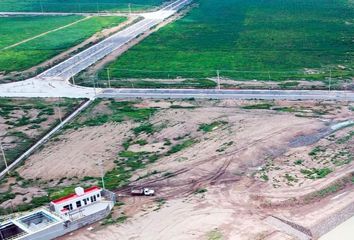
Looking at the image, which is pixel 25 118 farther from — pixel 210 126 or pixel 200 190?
pixel 200 190

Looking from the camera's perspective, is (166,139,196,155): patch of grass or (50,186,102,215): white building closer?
(50,186,102,215): white building

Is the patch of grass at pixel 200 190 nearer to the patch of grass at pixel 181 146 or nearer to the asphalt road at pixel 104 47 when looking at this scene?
the patch of grass at pixel 181 146

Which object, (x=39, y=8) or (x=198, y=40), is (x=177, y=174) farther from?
(x=39, y=8)

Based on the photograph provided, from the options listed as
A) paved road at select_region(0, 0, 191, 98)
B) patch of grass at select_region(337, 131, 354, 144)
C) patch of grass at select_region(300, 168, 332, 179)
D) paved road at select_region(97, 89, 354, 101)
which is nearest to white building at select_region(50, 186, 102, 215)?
patch of grass at select_region(300, 168, 332, 179)

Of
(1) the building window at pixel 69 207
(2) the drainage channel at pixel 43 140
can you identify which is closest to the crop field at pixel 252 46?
(2) the drainage channel at pixel 43 140

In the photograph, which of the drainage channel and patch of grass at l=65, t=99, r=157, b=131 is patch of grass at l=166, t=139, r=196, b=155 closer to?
patch of grass at l=65, t=99, r=157, b=131

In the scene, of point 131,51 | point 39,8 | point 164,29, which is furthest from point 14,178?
point 39,8

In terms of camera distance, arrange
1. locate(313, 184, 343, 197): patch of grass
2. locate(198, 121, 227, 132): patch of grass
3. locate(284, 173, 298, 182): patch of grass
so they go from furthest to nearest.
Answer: locate(198, 121, 227, 132): patch of grass
locate(284, 173, 298, 182): patch of grass
locate(313, 184, 343, 197): patch of grass
